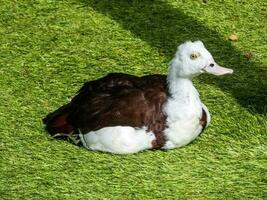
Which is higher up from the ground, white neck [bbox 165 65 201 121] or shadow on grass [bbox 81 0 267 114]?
white neck [bbox 165 65 201 121]

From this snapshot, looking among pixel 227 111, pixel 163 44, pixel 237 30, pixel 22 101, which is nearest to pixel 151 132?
pixel 227 111

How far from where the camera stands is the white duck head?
204 inches

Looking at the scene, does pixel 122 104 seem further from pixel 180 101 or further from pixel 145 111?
pixel 180 101

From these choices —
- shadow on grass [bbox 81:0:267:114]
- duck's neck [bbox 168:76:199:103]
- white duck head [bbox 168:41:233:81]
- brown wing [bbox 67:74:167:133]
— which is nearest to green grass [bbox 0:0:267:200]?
shadow on grass [bbox 81:0:267:114]

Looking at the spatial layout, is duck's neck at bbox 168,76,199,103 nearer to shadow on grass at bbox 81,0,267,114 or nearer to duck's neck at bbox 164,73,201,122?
duck's neck at bbox 164,73,201,122

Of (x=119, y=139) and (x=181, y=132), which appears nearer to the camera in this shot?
(x=119, y=139)

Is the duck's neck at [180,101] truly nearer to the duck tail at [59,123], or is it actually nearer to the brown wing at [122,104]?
the brown wing at [122,104]

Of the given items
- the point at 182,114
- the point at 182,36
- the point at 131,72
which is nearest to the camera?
the point at 182,114

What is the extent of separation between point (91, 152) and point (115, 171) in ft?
0.90

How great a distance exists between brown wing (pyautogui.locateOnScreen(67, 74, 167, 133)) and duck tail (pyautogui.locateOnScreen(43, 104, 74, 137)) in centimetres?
4

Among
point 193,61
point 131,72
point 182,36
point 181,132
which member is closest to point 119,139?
point 181,132

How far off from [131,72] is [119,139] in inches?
56.3

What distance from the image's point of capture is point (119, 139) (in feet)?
17.2

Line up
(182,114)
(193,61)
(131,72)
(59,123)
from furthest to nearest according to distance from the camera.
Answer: (131,72), (59,123), (182,114), (193,61)
